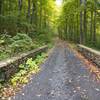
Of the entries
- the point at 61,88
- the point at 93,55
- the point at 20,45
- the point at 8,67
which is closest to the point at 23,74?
the point at 8,67

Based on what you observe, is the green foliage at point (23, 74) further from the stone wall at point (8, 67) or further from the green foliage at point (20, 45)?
the green foliage at point (20, 45)

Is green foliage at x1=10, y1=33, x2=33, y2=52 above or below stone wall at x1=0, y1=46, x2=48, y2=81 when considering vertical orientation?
above

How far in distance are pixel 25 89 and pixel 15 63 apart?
2.33 m

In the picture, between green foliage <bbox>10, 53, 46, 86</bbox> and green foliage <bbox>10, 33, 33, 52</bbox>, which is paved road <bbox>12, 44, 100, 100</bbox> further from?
green foliage <bbox>10, 33, 33, 52</bbox>

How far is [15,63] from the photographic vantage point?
10250 millimetres

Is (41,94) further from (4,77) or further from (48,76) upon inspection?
(48,76)

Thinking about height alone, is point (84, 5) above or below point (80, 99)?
above

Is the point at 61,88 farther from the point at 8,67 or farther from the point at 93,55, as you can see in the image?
the point at 93,55

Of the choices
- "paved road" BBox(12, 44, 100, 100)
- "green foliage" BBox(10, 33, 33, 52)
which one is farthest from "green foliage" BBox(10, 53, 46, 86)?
"green foliage" BBox(10, 33, 33, 52)

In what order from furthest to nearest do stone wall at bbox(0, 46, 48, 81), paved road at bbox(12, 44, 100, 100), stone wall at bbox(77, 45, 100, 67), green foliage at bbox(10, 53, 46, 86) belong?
1. stone wall at bbox(77, 45, 100, 67)
2. green foliage at bbox(10, 53, 46, 86)
3. stone wall at bbox(0, 46, 48, 81)
4. paved road at bbox(12, 44, 100, 100)

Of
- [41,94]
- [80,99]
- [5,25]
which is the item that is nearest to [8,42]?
[5,25]

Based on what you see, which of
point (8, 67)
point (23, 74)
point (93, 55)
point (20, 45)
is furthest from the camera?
point (93, 55)

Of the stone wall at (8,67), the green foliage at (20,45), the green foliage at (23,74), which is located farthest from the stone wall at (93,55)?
the stone wall at (8,67)

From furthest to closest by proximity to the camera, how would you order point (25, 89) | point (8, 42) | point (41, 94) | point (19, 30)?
point (19, 30) < point (8, 42) < point (25, 89) < point (41, 94)
